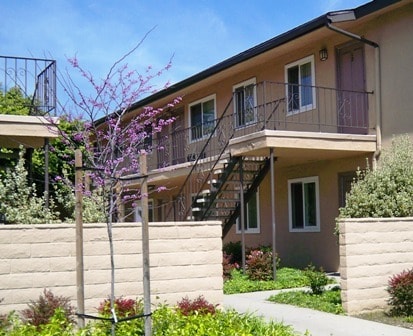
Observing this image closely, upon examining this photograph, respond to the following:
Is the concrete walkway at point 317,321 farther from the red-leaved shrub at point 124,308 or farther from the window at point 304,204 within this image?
the window at point 304,204

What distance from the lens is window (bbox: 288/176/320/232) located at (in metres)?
16.1

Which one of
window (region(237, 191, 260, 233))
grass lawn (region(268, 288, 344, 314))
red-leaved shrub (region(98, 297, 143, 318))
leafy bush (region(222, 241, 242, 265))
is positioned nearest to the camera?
red-leaved shrub (region(98, 297, 143, 318))

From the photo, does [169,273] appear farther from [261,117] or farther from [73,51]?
[261,117]

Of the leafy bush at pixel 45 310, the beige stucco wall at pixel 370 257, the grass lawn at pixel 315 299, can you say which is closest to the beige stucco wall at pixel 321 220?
the grass lawn at pixel 315 299

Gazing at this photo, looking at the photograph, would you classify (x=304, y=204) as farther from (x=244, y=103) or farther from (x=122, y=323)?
(x=122, y=323)

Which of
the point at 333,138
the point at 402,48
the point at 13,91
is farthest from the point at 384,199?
the point at 13,91

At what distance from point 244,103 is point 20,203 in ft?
30.1

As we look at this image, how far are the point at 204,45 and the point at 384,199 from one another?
5.69 metres

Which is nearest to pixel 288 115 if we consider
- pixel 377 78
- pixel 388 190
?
pixel 377 78

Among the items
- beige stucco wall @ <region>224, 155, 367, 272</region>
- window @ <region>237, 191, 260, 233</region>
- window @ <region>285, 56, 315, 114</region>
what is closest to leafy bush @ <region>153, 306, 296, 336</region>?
beige stucco wall @ <region>224, 155, 367, 272</region>

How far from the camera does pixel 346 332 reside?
8.29m

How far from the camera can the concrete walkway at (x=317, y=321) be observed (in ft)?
27.3

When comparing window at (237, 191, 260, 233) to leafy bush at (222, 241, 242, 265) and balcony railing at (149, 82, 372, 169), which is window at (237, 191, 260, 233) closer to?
leafy bush at (222, 241, 242, 265)

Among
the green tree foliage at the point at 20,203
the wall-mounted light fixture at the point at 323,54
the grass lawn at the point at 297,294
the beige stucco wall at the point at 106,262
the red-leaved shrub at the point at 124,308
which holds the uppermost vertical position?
the wall-mounted light fixture at the point at 323,54
